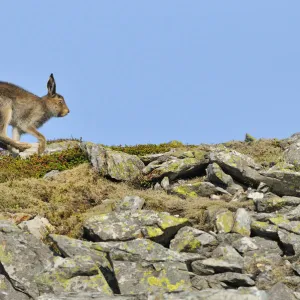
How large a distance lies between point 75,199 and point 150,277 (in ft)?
20.8

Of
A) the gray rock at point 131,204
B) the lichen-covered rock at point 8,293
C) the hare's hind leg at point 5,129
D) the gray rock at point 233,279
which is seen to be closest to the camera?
the gray rock at point 233,279

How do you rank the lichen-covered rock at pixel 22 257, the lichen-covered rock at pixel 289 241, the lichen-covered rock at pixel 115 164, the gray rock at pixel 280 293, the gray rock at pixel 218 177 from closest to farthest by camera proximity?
the gray rock at pixel 280 293
the lichen-covered rock at pixel 22 257
the lichen-covered rock at pixel 289 241
the gray rock at pixel 218 177
the lichen-covered rock at pixel 115 164

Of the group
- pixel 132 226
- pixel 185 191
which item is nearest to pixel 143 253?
pixel 132 226

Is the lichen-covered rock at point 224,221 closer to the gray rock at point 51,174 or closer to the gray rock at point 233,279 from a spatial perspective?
the gray rock at point 233,279

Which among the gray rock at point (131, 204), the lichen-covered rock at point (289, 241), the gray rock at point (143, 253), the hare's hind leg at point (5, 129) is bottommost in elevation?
the gray rock at point (143, 253)

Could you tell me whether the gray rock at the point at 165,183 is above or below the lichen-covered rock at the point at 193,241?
above

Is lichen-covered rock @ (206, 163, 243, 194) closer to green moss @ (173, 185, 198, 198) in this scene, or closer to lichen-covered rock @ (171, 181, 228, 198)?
lichen-covered rock @ (171, 181, 228, 198)

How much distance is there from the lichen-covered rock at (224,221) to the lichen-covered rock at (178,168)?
4.16m

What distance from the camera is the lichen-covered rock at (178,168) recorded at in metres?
19.0

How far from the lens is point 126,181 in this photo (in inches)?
755

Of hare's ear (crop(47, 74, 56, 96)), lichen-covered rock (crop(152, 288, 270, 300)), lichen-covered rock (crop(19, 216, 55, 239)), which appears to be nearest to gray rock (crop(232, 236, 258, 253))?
lichen-covered rock (crop(152, 288, 270, 300))

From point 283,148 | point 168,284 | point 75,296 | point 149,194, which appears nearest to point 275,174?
point 149,194

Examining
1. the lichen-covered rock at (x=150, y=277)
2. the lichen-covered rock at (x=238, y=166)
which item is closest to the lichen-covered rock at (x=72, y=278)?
the lichen-covered rock at (x=150, y=277)

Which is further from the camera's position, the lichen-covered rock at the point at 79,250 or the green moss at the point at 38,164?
the green moss at the point at 38,164
